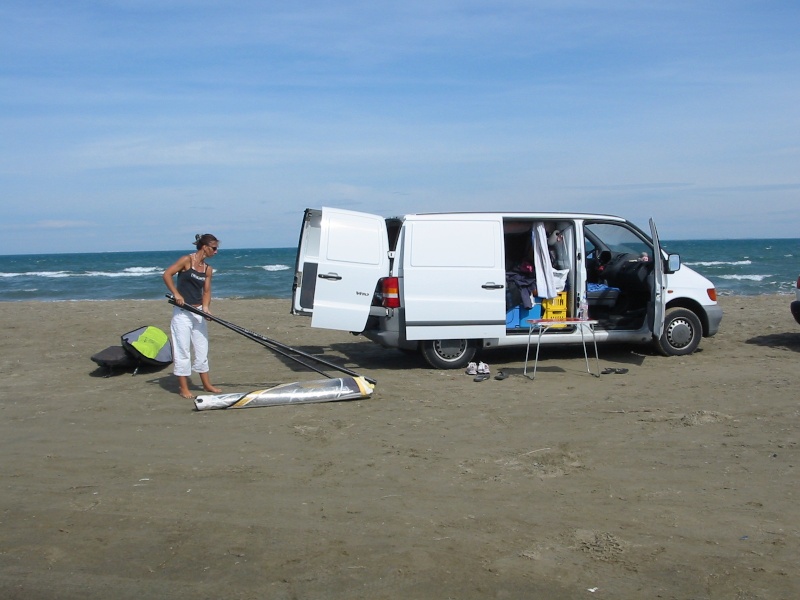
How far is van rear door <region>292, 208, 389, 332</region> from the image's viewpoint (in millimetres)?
9242

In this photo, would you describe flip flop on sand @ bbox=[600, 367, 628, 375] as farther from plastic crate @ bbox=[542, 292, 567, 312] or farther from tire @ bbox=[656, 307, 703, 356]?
tire @ bbox=[656, 307, 703, 356]

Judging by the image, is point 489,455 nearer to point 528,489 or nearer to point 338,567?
point 528,489

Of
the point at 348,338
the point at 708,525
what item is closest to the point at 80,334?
the point at 348,338

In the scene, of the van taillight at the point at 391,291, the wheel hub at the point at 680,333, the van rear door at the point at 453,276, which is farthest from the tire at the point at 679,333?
the van taillight at the point at 391,291

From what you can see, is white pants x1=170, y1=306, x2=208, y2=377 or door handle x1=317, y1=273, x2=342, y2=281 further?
door handle x1=317, y1=273, x2=342, y2=281

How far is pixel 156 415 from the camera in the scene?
767cm

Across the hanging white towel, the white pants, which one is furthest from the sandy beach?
the hanging white towel

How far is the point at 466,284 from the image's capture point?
9.45 m

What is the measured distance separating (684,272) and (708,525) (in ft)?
21.7

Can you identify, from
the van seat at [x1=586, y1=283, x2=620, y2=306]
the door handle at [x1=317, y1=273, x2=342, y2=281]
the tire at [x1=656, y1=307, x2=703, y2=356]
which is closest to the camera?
the door handle at [x1=317, y1=273, x2=342, y2=281]

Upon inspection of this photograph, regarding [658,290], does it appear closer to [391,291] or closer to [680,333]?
[680,333]

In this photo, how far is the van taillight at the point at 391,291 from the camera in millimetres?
9422

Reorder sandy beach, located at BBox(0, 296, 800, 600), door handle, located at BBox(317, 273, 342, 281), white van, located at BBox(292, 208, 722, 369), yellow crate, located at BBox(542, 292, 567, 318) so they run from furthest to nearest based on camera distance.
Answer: yellow crate, located at BBox(542, 292, 567, 318) → white van, located at BBox(292, 208, 722, 369) → door handle, located at BBox(317, 273, 342, 281) → sandy beach, located at BBox(0, 296, 800, 600)

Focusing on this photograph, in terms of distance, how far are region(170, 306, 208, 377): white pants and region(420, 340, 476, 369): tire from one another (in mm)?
2793
